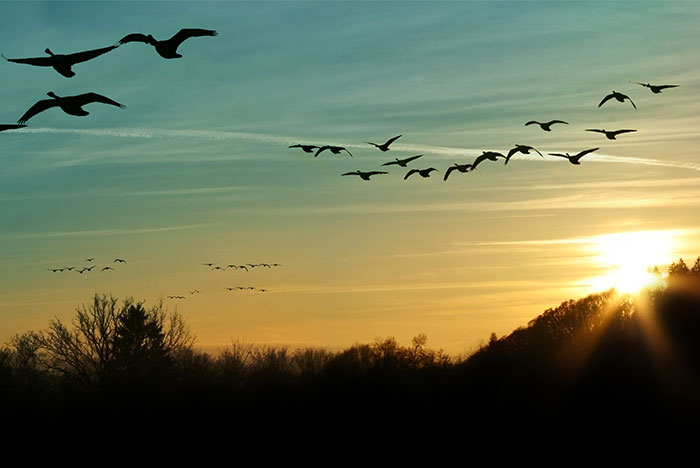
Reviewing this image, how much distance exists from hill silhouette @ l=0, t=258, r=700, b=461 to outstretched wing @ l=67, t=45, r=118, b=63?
39096 millimetres

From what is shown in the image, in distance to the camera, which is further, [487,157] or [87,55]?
[487,157]

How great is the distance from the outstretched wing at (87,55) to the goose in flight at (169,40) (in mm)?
670

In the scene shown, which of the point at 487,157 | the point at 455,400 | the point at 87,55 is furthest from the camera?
the point at 455,400

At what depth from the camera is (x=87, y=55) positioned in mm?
14391

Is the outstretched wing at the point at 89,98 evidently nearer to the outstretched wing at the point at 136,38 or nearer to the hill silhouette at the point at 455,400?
the outstretched wing at the point at 136,38

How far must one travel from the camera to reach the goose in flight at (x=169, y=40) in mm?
15352

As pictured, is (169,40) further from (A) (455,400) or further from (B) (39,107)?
(A) (455,400)

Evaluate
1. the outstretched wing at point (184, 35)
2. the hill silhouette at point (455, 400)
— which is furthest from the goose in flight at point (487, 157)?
the hill silhouette at point (455, 400)

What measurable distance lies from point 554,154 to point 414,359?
133 feet

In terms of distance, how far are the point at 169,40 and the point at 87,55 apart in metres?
1.78

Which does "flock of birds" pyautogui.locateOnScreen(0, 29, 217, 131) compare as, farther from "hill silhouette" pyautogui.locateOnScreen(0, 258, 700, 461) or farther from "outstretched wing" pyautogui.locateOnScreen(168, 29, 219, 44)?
"hill silhouette" pyautogui.locateOnScreen(0, 258, 700, 461)

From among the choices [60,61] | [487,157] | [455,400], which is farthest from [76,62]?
[455,400]

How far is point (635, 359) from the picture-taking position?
5544 centimetres

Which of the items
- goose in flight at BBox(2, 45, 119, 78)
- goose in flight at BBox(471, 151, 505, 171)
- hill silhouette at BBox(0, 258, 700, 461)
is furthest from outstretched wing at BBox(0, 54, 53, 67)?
hill silhouette at BBox(0, 258, 700, 461)
